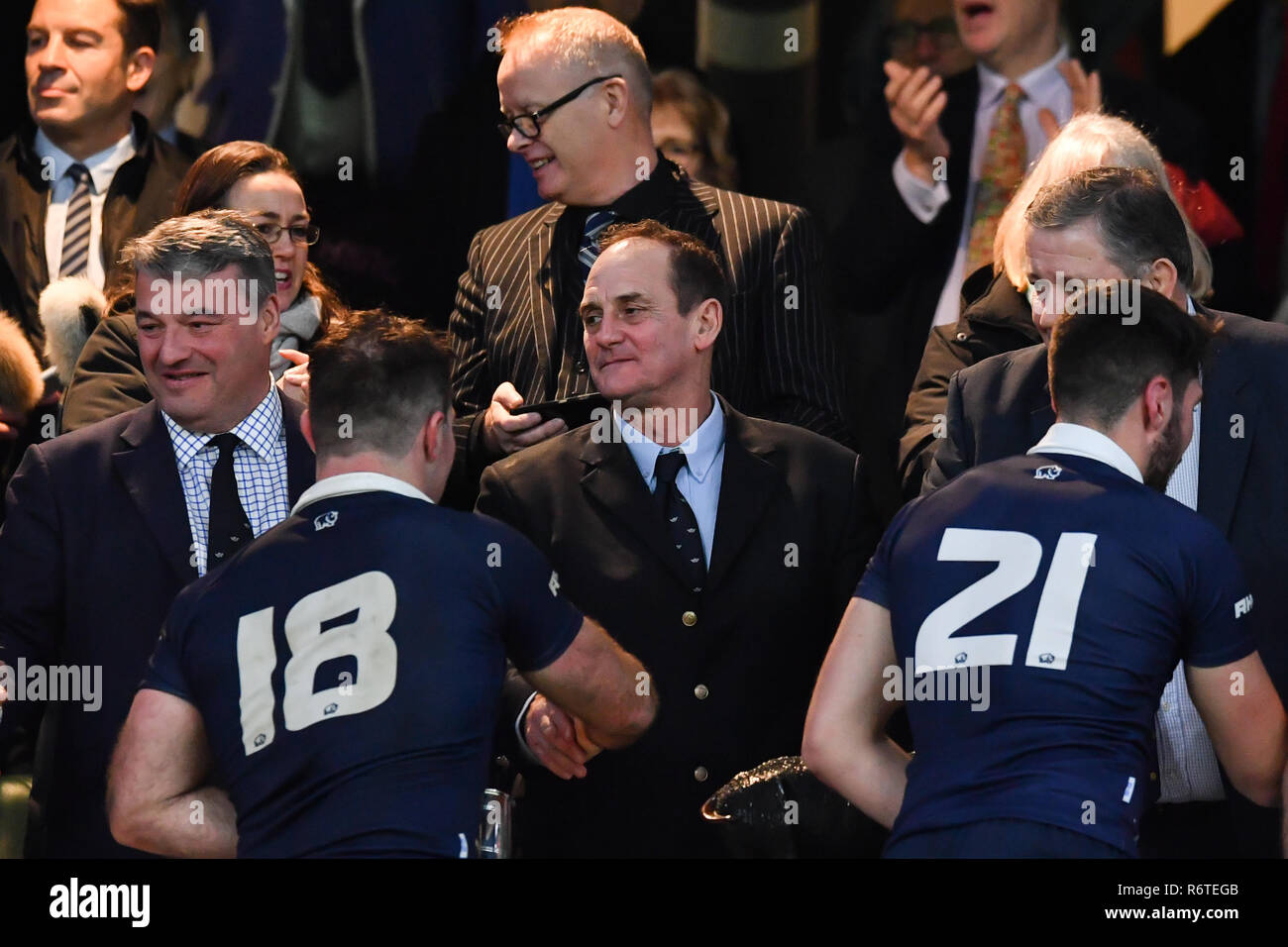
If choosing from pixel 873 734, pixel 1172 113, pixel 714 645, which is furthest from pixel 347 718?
pixel 1172 113

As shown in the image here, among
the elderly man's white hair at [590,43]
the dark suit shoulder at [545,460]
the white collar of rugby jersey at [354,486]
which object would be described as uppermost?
the elderly man's white hair at [590,43]

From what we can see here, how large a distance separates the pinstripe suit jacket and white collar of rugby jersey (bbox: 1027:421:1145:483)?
1.34 metres

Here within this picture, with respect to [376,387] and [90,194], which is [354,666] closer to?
[376,387]

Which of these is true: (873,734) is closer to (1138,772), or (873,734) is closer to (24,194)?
(1138,772)

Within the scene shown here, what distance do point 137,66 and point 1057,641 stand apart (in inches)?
146

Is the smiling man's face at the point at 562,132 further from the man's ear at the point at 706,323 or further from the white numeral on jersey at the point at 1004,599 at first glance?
the white numeral on jersey at the point at 1004,599

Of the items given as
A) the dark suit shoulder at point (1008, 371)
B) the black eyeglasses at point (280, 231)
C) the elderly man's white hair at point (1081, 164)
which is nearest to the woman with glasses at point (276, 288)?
the black eyeglasses at point (280, 231)

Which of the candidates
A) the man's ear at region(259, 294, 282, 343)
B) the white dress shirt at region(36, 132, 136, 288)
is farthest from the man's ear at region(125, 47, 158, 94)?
the man's ear at region(259, 294, 282, 343)

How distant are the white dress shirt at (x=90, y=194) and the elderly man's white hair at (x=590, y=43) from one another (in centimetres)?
135

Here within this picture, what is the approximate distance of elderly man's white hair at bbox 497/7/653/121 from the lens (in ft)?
16.0

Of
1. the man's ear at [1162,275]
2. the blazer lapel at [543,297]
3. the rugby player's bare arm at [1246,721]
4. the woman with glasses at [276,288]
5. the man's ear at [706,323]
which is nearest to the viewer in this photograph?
the rugby player's bare arm at [1246,721]

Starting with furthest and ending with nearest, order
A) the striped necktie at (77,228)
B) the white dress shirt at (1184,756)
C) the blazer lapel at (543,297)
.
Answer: the striped necktie at (77,228)
the blazer lapel at (543,297)
the white dress shirt at (1184,756)

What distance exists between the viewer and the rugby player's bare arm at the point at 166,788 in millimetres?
3172
